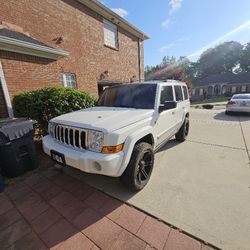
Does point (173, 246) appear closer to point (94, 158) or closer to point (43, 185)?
point (94, 158)

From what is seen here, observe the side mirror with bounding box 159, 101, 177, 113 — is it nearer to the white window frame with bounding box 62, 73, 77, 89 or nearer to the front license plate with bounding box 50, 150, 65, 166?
the front license plate with bounding box 50, 150, 65, 166

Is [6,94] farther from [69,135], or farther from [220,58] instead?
[220,58]

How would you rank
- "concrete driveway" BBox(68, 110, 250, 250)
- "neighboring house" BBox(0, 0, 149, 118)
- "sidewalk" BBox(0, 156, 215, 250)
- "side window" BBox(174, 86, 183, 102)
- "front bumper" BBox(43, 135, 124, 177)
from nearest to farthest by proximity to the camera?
"sidewalk" BBox(0, 156, 215, 250), "concrete driveway" BBox(68, 110, 250, 250), "front bumper" BBox(43, 135, 124, 177), "side window" BBox(174, 86, 183, 102), "neighboring house" BBox(0, 0, 149, 118)

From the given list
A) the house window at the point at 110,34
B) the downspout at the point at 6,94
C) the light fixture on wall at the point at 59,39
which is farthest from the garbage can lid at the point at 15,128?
the house window at the point at 110,34

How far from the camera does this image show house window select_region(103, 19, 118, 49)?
33.8 ft

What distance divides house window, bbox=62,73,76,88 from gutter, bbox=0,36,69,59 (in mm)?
1610

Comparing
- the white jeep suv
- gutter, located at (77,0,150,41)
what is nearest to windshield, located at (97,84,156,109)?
the white jeep suv

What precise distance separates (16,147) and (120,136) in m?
2.50

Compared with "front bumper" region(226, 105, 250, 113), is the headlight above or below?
above

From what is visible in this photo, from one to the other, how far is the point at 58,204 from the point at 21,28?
6703 millimetres

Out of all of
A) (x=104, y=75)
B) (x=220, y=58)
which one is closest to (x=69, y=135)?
(x=104, y=75)

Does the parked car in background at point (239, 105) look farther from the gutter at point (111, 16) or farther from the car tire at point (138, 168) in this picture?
the car tire at point (138, 168)

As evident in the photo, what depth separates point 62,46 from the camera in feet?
25.6

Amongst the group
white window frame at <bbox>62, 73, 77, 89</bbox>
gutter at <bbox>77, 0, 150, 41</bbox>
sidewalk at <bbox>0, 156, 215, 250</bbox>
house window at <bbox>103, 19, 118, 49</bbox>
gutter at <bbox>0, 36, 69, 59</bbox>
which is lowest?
sidewalk at <bbox>0, 156, 215, 250</bbox>
